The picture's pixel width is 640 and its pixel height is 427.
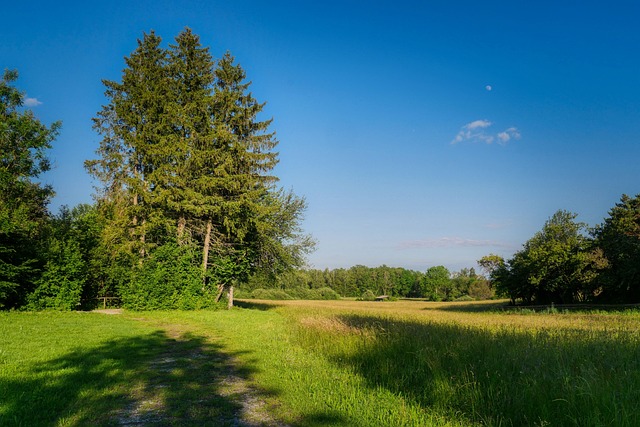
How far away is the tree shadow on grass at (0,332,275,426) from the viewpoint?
4.41 m

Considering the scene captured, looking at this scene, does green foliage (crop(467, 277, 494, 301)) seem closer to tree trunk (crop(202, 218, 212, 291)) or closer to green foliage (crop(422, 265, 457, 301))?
green foliage (crop(422, 265, 457, 301))

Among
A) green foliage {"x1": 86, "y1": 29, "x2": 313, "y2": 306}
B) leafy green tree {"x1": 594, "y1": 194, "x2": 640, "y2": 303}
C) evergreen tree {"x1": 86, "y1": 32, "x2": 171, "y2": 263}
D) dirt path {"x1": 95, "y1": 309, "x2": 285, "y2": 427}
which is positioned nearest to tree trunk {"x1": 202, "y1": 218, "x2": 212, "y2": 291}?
green foliage {"x1": 86, "y1": 29, "x2": 313, "y2": 306}

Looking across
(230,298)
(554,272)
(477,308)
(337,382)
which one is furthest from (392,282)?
(337,382)

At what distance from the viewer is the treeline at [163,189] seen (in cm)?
2212

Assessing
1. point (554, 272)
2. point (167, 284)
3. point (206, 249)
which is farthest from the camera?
point (554, 272)

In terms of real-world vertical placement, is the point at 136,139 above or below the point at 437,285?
above

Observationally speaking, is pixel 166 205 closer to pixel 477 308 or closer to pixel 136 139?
pixel 136 139

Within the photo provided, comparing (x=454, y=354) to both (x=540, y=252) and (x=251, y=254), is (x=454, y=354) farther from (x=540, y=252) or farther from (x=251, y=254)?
(x=540, y=252)

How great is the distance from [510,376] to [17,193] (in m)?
31.8

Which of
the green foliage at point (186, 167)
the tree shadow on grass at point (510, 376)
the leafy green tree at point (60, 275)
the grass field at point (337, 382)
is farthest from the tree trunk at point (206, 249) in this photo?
the tree shadow on grass at point (510, 376)

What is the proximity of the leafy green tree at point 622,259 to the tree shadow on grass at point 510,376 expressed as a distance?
2352cm

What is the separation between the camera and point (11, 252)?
18609mm

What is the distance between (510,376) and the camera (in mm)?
5230

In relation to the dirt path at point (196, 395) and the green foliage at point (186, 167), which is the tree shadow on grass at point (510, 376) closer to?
the dirt path at point (196, 395)
